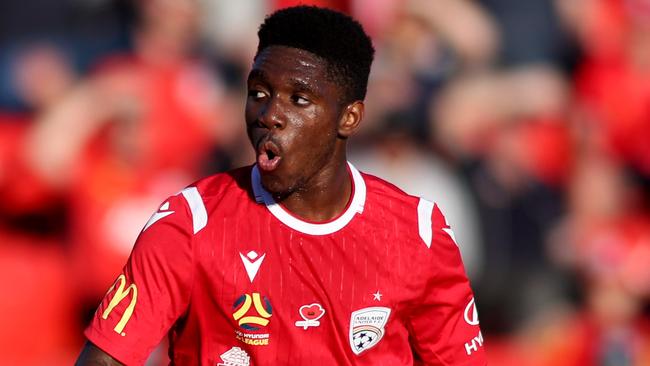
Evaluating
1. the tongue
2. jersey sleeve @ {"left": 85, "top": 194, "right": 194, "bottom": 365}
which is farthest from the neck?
jersey sleeve @ {"left": 85, "top": 194, "right": 194, "bottom": 365}

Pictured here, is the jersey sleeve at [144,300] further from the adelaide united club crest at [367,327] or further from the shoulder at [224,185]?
the adelaide united club crest at [367,327]

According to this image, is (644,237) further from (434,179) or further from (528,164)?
(434,179)

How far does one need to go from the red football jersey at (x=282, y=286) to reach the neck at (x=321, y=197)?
0.03 m

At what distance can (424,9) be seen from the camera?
24.9 feet

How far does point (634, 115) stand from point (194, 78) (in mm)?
3019

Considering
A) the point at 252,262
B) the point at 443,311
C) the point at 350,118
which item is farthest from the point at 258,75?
the point at 443,311

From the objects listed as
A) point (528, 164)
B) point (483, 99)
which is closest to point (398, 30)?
point (483, 99)

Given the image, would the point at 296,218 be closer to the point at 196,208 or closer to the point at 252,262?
the point at 252,262

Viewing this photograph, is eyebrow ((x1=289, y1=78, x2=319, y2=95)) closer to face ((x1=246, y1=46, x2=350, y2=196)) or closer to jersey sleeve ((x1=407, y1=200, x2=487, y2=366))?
face ((x1=246, y1=46, x2=350, y2=196))

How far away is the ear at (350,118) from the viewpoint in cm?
367

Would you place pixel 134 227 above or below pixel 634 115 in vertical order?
below

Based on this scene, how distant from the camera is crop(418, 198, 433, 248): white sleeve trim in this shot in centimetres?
381

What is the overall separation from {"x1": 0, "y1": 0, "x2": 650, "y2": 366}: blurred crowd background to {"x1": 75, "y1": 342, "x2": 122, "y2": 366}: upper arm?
11.9 ft

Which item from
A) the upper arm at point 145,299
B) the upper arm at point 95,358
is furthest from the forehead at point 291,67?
the upper arm at point 95,358
